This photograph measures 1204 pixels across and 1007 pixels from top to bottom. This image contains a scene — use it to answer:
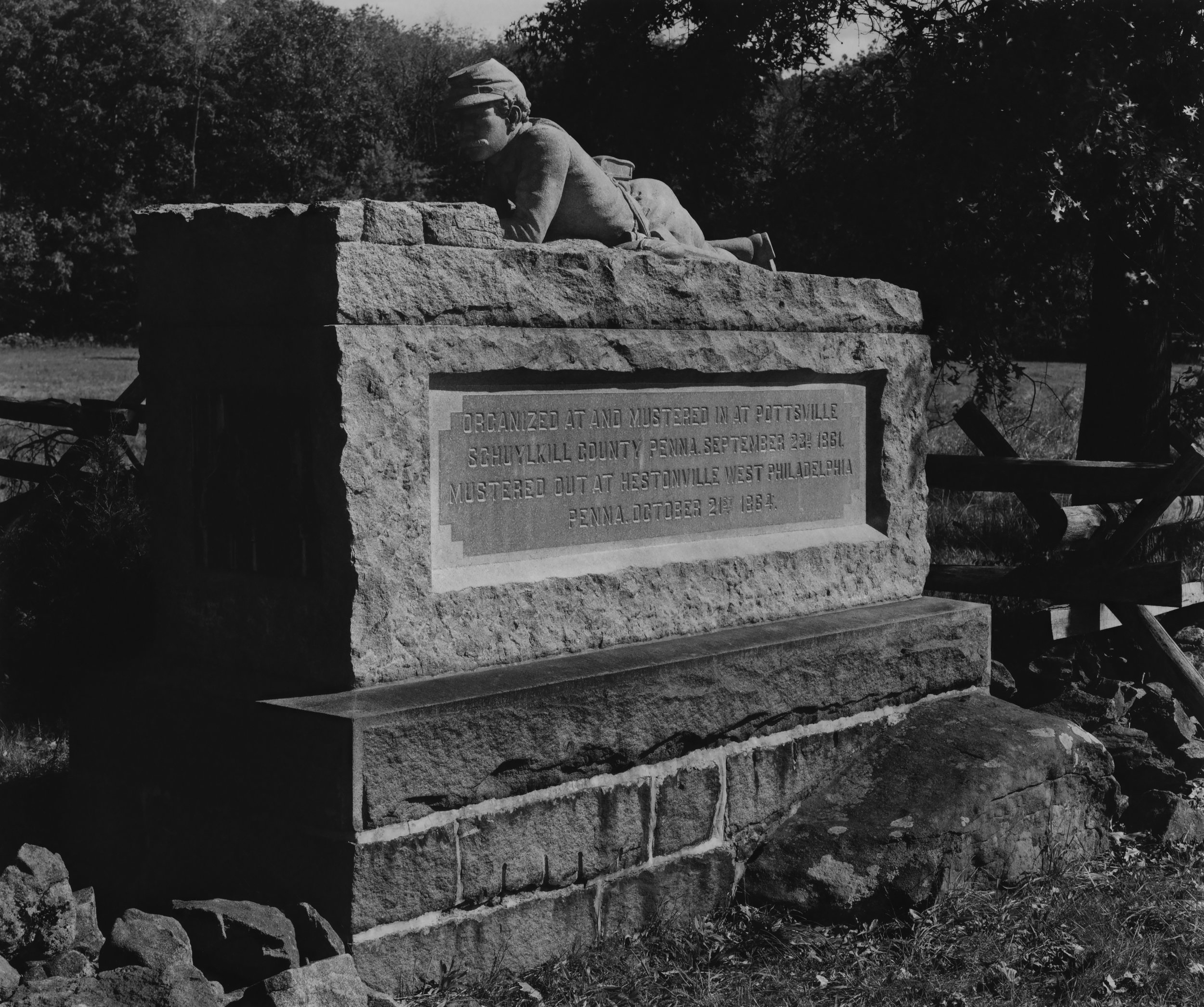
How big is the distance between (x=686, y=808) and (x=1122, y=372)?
197 inches

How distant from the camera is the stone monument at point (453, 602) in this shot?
11.7ft

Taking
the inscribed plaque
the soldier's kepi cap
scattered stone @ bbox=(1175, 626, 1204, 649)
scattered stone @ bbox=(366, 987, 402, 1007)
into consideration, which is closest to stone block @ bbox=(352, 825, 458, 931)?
scattered stone @ bbox=(366, 987, 402, 1007)

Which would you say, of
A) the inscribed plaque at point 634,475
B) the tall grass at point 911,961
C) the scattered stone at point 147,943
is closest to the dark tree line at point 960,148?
the inscribed plaque at point 634,475

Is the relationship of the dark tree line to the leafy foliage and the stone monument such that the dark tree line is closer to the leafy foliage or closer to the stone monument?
the stone monument

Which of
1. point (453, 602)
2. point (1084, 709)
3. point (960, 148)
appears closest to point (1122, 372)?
point (960, 148)

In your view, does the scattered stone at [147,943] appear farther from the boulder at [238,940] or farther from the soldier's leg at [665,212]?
the soldier's leg at [665,212]

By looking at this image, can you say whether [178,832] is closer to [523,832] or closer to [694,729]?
[523,832]

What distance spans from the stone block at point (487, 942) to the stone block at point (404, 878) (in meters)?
0.06

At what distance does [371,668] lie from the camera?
3.63 m

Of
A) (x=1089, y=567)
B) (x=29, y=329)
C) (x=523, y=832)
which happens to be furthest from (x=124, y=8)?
(x=523, y=832)

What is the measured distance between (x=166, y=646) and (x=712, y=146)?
7052 millimetres

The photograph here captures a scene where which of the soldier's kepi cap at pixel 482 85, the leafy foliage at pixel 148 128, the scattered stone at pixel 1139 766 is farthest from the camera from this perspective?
the leafy foliage at pixel 148 128

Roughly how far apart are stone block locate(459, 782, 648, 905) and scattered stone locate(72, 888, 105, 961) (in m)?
0.89

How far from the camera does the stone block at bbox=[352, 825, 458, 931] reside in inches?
135
